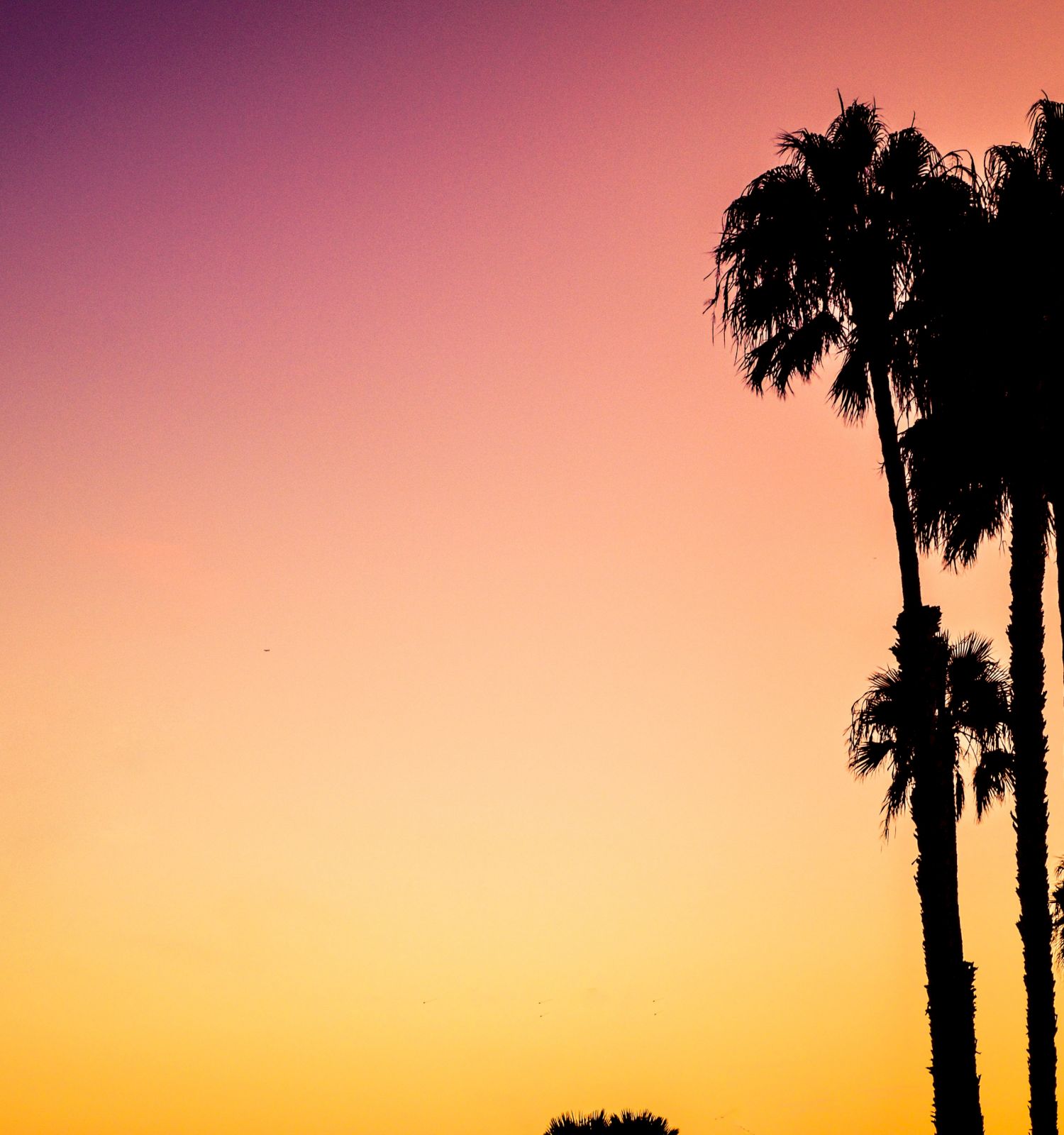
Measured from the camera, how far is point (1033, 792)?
20719 millimetres

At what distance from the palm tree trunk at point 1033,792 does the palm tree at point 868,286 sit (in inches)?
45.7

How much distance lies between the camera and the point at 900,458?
22047 millimetres

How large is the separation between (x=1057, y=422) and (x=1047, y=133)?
4.67 m

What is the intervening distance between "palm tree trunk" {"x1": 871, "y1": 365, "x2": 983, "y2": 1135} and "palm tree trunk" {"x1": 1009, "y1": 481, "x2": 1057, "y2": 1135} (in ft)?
3.55

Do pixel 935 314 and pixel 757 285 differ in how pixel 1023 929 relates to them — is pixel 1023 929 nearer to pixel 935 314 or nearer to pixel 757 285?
pixel 935 314

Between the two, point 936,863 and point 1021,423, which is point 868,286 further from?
point 936,863

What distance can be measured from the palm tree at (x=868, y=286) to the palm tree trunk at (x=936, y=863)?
0.08 ft

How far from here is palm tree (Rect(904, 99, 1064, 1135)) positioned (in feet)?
67.8

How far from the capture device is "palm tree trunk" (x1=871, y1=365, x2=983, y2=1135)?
19.7 m

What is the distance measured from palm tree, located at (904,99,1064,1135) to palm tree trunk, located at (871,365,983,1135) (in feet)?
3.76

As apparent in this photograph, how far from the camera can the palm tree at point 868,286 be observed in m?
20.7

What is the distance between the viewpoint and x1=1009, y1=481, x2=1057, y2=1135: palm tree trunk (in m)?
20.5

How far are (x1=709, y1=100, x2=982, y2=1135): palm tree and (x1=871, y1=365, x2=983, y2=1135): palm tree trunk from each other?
0.02m

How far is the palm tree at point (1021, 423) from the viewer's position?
2067cm
